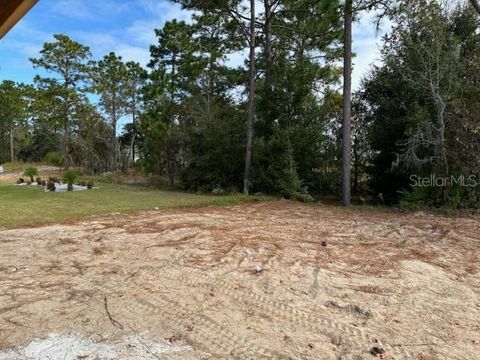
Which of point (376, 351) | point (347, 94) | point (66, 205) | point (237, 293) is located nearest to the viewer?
point (376, 351)

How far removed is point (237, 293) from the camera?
3135 millimetres

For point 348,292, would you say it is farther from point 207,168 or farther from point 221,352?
point 207,168

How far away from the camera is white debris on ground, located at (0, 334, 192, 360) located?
6.97 feet

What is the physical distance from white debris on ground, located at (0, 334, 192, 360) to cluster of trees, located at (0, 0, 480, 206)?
165 inches

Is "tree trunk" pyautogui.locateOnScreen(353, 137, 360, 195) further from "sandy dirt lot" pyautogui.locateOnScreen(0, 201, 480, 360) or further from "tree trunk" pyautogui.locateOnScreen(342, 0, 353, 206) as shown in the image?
"sandy dirt lot" pyautogui.locateOnScreen(0, 201, 480, 360)

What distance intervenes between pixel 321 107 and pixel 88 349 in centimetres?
Answer: 1023

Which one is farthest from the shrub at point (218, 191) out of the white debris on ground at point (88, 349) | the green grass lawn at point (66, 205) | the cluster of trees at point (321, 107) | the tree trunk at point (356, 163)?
the white debris on ground at point (88, 349)

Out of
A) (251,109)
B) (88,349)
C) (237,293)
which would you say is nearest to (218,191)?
(251,109)

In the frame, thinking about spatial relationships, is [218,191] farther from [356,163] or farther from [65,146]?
[65,146]

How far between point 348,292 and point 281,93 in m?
8.67

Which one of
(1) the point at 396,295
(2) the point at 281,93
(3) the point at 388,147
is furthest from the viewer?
(2) the point at 281,93

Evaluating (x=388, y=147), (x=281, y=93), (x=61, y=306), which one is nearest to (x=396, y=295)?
(x=61, y=306)

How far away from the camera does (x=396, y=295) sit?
3131 millimetres

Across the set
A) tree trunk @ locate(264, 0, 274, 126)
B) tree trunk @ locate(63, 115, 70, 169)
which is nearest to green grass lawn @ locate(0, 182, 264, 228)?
tree trunk @ locate(264, 0, 274, 126)
